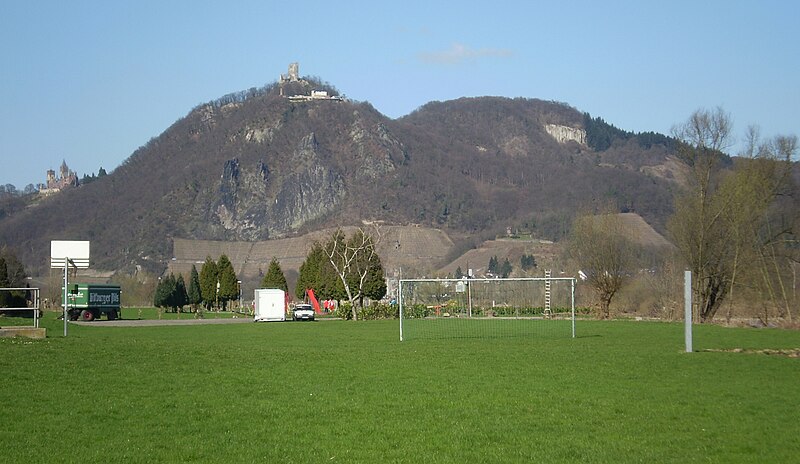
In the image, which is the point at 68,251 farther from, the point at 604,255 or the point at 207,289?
the point at 207,289

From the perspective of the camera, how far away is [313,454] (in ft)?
34.6

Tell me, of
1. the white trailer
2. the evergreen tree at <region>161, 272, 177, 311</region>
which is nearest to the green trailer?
the white trailer

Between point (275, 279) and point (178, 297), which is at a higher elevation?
point (275, 279)

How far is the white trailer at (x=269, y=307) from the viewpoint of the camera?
62.5m

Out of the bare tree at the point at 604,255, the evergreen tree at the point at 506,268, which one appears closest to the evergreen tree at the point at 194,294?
the bare tree at the point at 604,255

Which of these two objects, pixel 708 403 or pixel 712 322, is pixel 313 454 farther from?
pixel 712 322

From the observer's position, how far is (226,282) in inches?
3666

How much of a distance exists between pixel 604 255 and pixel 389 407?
5094cm

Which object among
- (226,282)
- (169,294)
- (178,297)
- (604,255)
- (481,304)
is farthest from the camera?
A: (226,282)

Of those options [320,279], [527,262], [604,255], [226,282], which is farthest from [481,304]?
[527,262]

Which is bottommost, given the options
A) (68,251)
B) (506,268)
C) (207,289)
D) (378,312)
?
(378,312)

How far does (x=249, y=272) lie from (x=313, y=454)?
478ft

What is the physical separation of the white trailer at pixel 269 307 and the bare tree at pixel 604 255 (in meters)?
20.8

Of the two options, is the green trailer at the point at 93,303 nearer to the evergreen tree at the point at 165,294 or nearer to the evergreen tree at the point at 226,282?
the evergreen tree at the point at 165,294
